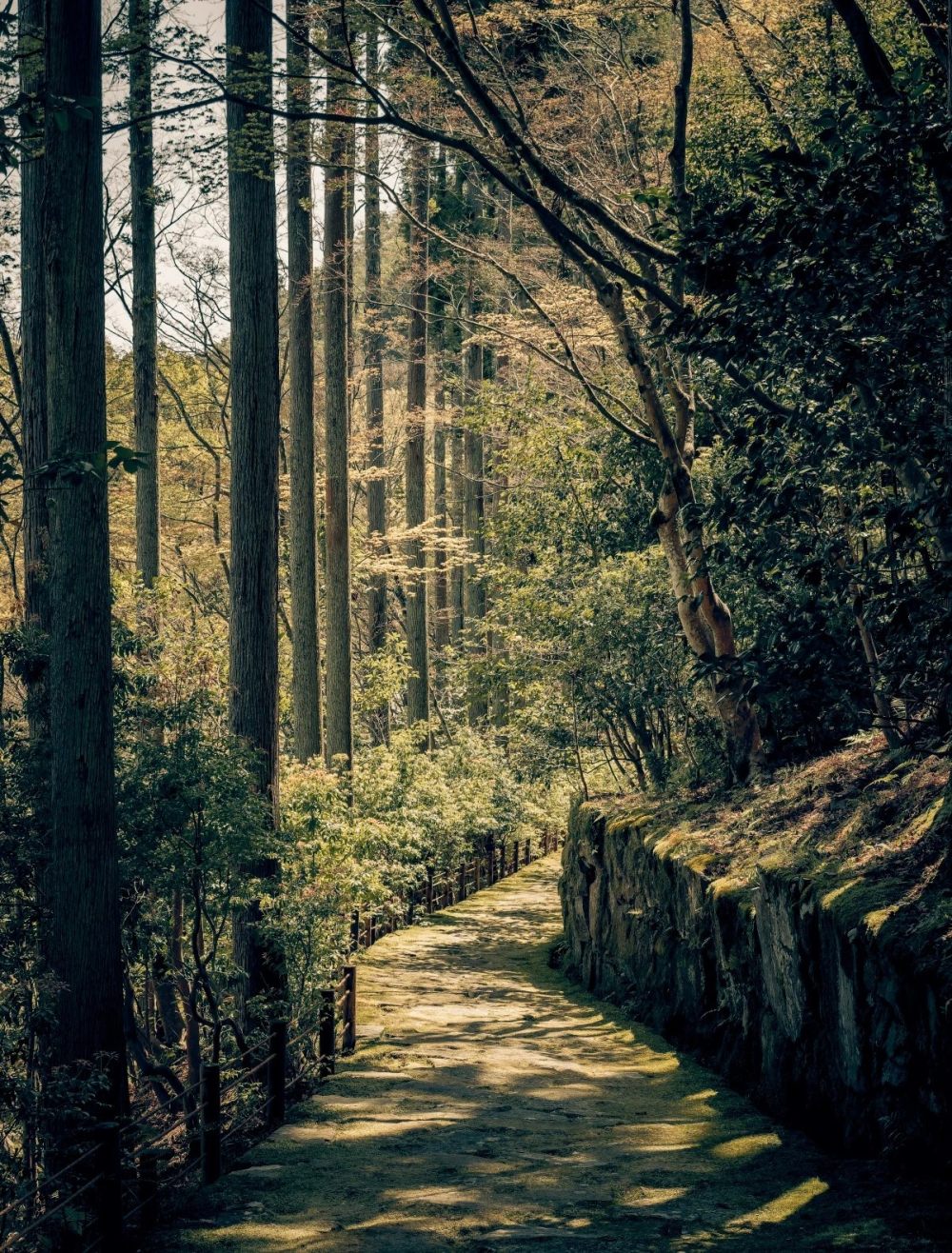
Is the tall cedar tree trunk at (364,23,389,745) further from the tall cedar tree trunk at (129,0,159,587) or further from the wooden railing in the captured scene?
the wooden railing

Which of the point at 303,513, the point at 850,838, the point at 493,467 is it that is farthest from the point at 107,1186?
the point at 493,467

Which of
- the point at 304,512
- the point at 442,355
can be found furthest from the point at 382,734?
the point at 304,512

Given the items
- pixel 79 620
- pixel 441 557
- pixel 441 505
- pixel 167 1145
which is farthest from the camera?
pixel 441 505

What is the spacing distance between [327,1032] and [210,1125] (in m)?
2.86

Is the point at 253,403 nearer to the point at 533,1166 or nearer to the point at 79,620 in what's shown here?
the point at 79,620

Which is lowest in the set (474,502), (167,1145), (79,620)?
(167,1145)

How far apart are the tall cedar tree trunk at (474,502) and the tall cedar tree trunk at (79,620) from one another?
2228 cm

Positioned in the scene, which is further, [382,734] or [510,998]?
[382,734]

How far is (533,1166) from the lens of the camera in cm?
750

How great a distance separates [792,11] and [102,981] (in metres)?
11.6

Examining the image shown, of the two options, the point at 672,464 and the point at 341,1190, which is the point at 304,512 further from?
the point at 341,1190

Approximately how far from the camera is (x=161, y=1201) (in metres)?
7.90

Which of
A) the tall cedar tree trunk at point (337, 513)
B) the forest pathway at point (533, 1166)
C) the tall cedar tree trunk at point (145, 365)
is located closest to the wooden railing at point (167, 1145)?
the forest pathway at point (533, 1166)

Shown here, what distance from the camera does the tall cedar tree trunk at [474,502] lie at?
3316cm
